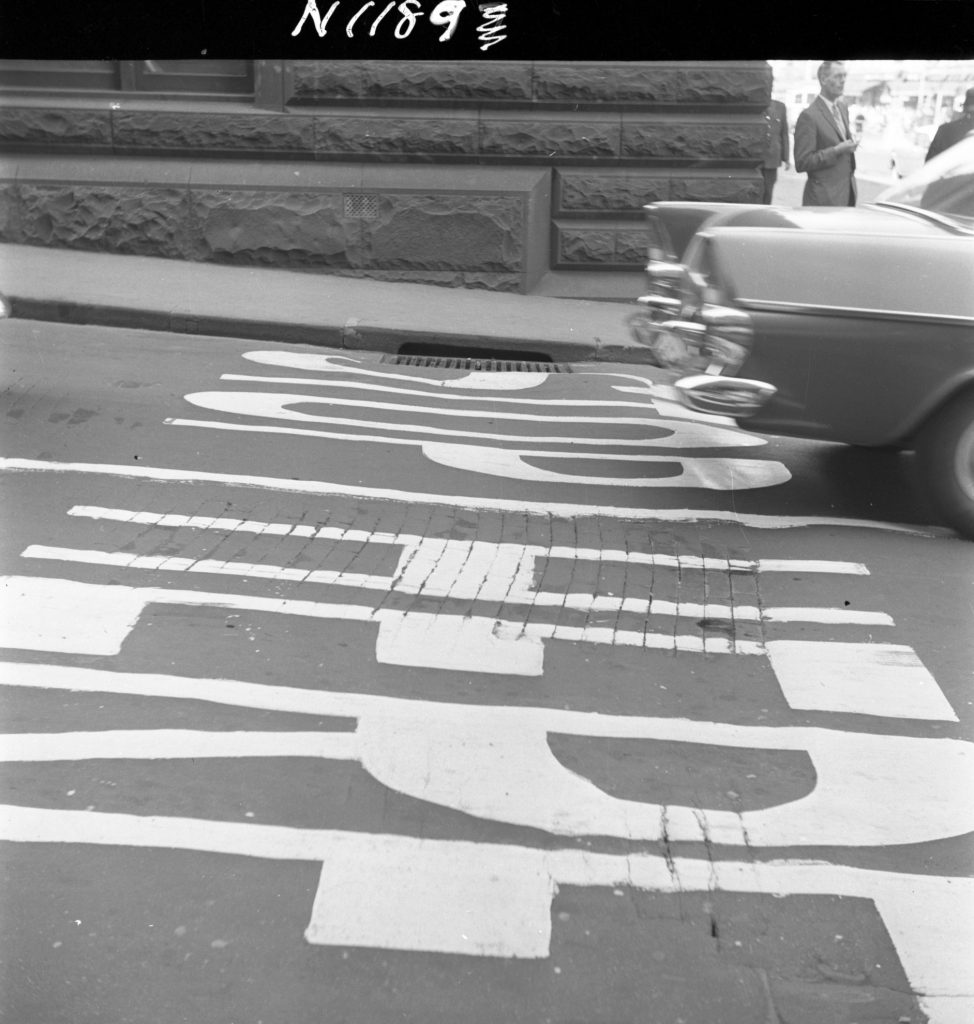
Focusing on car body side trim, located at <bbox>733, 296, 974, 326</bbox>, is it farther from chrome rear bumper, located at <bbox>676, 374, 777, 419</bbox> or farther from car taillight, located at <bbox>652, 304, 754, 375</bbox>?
chrome rear bumper, located at <bbox>676, 374, 777, 419</bbox>

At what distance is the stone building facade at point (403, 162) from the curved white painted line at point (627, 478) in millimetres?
408

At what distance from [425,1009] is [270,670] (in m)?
0.97

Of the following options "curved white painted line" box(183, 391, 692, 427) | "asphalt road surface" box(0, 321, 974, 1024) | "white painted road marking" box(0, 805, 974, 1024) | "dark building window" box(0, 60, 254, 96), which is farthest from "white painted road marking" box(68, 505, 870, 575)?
"dark building window" box(0, 60, 254, 96)

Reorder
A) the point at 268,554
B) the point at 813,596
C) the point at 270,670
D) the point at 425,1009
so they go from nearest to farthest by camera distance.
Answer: the point at 425,1009
the point at 270,670
the point at 813,596
the point at 268,554

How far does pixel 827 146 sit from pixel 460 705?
3.67 feet

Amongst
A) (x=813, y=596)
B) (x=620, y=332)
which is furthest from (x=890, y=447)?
(x=620, y=332)

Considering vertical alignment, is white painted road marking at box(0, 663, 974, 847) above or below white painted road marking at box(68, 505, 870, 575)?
below

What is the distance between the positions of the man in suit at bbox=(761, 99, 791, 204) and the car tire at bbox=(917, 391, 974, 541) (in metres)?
0.91

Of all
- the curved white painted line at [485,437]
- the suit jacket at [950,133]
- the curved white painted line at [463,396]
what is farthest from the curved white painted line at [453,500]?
the suit jacket at [950,133]

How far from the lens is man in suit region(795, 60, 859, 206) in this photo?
1.37 metres

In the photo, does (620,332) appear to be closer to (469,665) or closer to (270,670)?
(469,665)

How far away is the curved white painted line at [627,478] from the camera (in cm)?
270

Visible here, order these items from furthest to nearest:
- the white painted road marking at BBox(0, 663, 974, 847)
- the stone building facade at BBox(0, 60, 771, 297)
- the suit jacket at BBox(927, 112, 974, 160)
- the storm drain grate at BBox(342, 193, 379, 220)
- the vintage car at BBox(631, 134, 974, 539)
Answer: the storm drain grate at BBox(342, 193, 379, 220) < the vintage car at BBox(631, 134, 974, 539) < the white painted road marking at BBox(0, 663, 974, 847) < the stone building facade at BBox(0, 60, 771, 297) < the suit jacket at BBox(927, 112, 974, 160)

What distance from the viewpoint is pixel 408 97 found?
2102mm
